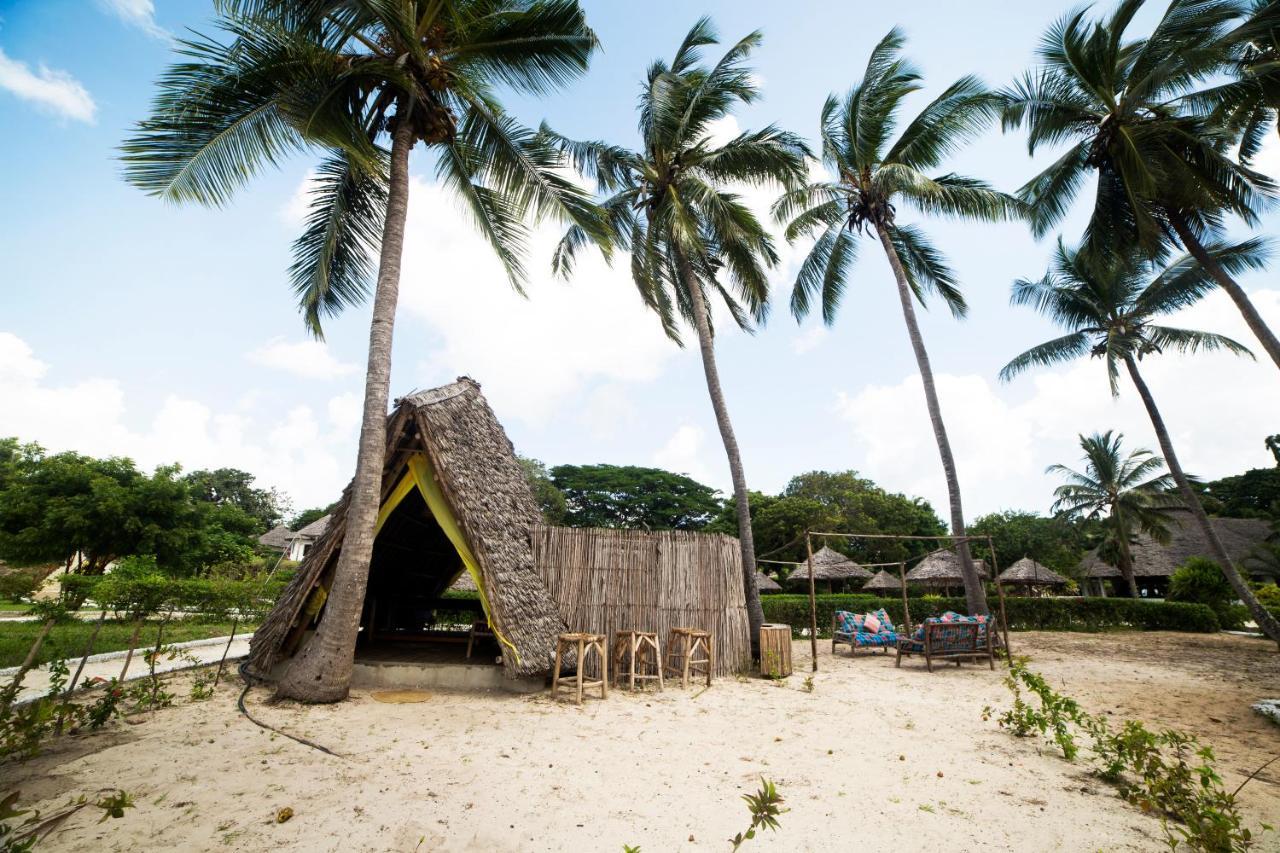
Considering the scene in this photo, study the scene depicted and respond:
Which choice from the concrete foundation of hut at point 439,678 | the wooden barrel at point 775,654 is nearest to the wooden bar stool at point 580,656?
the concrete foundation of hut at point 439,678

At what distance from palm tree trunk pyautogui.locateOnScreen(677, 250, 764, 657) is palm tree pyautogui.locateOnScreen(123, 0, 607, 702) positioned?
3.61 meters

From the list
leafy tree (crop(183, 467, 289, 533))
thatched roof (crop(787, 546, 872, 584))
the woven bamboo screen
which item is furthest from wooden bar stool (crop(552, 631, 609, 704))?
leafy tree (crop(183, 467, 289, 533))

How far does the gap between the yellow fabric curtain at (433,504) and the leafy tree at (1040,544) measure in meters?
28.7

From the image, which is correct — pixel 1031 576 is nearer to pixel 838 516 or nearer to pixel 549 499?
pixel 838 516

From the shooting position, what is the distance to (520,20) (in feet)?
22.8

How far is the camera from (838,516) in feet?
99.7

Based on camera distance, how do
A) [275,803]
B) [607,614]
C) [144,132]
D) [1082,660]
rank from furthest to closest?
1. [1082,660]
2. [607,614]
3. [144,132]
4. [275,803]

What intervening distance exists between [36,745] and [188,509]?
49.0ft

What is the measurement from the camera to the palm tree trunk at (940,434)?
10875 millimetres

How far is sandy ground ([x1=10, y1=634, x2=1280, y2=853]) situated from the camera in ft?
10.2

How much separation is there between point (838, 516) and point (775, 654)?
23.5 metres

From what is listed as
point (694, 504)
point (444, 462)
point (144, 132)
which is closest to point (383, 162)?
point (144, 132)

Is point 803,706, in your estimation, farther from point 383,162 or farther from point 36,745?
point 383,162

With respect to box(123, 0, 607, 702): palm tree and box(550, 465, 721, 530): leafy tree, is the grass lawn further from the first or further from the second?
box(550, 465, 721, 530): leafy tree
